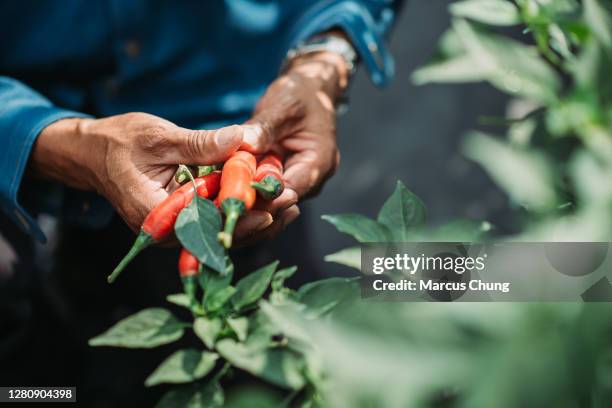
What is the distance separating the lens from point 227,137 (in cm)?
111

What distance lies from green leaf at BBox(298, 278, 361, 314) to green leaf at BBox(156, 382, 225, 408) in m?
0.17

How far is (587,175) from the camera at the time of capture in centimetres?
49

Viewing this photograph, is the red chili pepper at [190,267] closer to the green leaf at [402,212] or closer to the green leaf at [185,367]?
the green leaf at [185,367]

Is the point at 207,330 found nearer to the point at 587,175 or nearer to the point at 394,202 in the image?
the point at 394,202

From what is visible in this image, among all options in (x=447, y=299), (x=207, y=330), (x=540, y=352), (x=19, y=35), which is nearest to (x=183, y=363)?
(x=207, y=330)

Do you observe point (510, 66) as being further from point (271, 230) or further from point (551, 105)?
point (271, 230)

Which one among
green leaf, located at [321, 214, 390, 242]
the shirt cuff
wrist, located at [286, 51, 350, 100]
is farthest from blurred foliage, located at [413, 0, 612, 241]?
the shirt cuff

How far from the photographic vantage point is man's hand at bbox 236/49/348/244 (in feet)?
4.07

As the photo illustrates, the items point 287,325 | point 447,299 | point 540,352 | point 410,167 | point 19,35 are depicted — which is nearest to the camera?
point 540,352

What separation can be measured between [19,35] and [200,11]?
1.55 feet

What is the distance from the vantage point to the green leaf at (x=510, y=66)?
58 cm

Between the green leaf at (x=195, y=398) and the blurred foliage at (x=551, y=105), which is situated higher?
the blurred foliage at (x=551, y=105)

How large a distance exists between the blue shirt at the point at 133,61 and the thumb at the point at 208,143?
0.40 meters

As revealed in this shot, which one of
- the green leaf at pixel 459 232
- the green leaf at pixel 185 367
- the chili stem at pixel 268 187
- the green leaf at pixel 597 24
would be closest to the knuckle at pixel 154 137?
the chili stem at pixel 268 187
